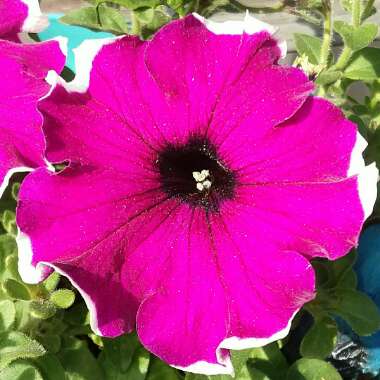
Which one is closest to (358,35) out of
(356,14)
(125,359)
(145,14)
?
(356,14)

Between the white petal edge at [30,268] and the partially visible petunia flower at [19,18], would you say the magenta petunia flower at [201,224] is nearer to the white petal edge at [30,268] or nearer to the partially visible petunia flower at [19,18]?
the white petal edge at [30,268]

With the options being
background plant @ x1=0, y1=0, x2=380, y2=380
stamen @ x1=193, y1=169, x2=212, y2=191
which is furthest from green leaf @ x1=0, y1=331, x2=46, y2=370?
stamen @ x1=193, y1=169, x2=212, y2=191

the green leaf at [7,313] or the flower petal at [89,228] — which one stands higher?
the flower petal at [89,228]

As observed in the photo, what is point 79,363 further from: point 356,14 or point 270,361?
point 356,14

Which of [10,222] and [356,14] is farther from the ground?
[356,14]

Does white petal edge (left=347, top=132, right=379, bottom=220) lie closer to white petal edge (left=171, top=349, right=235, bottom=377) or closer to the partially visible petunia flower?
white petal edge (left=171, top=349, right=235, bottom=377)

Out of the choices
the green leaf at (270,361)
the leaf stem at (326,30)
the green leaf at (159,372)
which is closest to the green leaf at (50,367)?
the green leaf at (159,372)

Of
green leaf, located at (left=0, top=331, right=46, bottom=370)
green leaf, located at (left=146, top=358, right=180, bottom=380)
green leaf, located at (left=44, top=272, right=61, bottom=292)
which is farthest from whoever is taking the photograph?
green leaf, located at (left=146, top=358, right=180, bottom=380)
